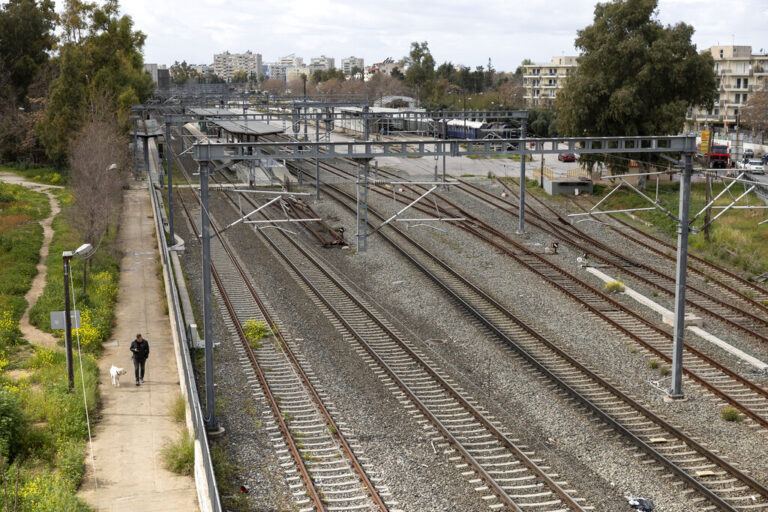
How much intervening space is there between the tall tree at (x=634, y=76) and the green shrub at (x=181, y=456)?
32655 millimetres

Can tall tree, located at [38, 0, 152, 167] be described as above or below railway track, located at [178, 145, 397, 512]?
above

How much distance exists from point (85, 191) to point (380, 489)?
2058 cm

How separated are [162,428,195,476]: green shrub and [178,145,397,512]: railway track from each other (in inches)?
58.9

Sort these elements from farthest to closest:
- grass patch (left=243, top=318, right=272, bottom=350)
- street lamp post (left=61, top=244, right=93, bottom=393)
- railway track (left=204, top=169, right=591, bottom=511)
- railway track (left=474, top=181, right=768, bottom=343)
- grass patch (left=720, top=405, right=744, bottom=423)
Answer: railway track (left=474, top=181, right=768, bottom=343), grass patch (left=243, top=318, right=272, bottom=350), street lamp post (left=61, top=244, right=93, bottom=393), grass patch (left=720, top=405, right=744, bottom=423), railway track (left=204, top=169, right=591, bottom=511)

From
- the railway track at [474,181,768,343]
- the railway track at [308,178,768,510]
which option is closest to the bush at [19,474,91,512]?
the railway track at [308,178,768,510]

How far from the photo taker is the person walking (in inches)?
682

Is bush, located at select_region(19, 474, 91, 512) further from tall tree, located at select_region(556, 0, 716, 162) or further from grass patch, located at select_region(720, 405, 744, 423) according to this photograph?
tall tree, located at select_region(556, 0, 716, 162)

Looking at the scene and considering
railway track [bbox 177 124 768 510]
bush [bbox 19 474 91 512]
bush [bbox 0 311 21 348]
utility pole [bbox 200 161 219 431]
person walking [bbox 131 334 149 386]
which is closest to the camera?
bush [bbox 19 474 91 512]

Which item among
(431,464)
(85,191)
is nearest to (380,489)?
(431,464)

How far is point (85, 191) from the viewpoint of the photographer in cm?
2894

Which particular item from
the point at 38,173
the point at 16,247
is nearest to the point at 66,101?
the point at 38,173

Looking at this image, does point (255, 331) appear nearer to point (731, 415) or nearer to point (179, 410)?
point (179, 410)

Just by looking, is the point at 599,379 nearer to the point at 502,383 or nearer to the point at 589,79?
the point at 502,383

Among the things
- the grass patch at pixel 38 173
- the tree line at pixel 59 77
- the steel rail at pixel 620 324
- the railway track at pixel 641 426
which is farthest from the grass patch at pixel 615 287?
the grass patch at pixel 38 173
